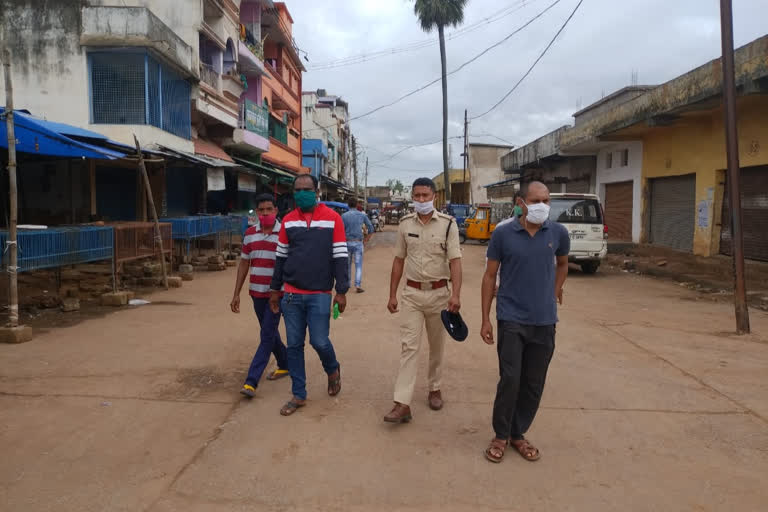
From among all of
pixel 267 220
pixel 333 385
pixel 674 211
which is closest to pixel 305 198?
pixel 267 220

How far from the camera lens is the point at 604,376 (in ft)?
17.6

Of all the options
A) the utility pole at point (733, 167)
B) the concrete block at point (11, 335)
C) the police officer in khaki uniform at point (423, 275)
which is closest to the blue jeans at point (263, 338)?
the police officer in khaki uniform at point (423, 275)

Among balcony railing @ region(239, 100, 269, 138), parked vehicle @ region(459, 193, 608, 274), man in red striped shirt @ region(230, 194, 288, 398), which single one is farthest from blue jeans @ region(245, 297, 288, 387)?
balcony railing @ region(239, 100, 269, 138)

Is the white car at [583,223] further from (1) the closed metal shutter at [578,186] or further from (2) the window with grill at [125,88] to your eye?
(1) the closed metal shutter at [578,186]

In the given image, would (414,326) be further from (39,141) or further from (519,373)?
(39,141)

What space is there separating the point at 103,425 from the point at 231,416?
0.88 meters

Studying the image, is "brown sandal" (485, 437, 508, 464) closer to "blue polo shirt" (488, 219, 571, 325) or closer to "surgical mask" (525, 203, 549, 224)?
"blue polo shirt" (488, 219, 571, 325)

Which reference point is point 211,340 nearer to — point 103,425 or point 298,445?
point 103,425

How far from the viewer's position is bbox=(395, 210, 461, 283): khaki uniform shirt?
13.9 feet

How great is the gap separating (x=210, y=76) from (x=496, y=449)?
18.5 m

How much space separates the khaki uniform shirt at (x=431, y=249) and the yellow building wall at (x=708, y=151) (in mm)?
10413

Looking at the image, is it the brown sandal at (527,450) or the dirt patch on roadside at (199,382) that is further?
the dirt patch on roadside at (199,382)

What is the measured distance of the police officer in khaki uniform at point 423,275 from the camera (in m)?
4.10

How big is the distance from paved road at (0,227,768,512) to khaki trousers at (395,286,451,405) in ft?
1.01
